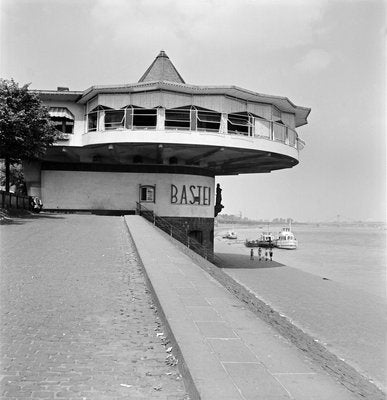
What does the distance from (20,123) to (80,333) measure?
19629mm

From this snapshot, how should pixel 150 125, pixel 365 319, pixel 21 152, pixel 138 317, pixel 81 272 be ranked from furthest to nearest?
1. pixel 150 125
2. pixel 21 152
3. pixel 365 319
4. pixel 81 272
5. pixel 138 317

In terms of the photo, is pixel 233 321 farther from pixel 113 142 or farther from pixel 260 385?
pixel 113 142

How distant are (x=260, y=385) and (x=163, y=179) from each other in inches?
1162

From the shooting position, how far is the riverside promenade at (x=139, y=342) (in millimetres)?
3807

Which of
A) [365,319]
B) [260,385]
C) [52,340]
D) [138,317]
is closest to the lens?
[260,385]

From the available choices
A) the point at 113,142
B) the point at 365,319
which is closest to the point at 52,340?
the point at 365,319

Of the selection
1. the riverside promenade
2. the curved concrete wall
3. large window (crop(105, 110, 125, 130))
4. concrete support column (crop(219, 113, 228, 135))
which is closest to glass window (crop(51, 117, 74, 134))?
the curved concrete wall

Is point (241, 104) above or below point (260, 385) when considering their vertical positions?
above

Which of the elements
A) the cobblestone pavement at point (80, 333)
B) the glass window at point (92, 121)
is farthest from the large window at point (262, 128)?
the cobblestone pavement at point (80, 333)

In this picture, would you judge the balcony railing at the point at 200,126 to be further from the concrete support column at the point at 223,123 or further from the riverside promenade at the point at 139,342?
the riverside promenade at the point at 139,342

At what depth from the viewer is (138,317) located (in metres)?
6.55

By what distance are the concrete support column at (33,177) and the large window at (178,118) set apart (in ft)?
38.3

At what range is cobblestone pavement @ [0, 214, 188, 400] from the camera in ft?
13.6

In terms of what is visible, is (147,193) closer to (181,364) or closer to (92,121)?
(92,121)
